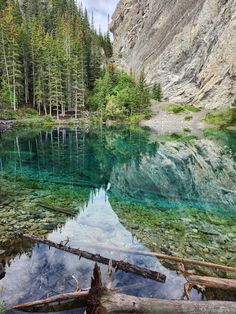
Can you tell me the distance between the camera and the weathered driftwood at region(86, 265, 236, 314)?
464 centimetres

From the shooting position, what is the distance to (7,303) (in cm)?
624

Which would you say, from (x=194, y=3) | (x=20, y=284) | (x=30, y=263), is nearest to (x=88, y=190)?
(x=30, y=263)

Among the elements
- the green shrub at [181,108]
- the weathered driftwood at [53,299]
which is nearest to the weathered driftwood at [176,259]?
the weathered driftwood at [53,299]

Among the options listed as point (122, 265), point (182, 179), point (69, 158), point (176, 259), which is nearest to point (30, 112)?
point (69, 158)

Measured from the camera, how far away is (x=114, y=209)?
1327 centimetres

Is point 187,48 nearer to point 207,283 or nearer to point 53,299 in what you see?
point 207,283

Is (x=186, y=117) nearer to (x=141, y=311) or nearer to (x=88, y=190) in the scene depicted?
(x=88, y=190)

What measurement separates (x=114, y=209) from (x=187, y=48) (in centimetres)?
7422

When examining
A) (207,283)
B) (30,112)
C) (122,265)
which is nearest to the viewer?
(207,283)

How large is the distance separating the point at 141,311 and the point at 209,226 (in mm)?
7549

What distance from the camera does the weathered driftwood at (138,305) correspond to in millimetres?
4641

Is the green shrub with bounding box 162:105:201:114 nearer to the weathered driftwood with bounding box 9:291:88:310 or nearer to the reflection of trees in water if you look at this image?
the reflection of trees in water

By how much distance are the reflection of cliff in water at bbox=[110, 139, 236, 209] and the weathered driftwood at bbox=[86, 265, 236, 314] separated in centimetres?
909

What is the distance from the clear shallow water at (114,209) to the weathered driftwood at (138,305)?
6.66ft
